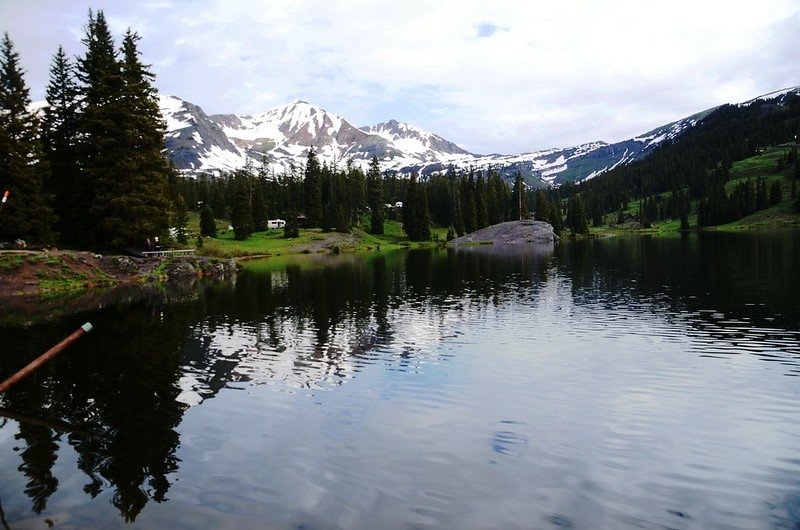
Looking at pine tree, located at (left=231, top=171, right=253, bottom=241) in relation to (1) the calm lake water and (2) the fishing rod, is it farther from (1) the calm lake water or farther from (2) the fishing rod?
(2) the fishing rod

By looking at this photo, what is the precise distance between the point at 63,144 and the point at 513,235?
357 ft

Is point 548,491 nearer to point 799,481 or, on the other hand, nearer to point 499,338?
point 799,481

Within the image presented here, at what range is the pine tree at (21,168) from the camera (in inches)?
2048

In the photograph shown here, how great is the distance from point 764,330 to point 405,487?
23.6 metres

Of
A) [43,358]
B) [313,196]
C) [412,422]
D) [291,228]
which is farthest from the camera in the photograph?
[313,196]

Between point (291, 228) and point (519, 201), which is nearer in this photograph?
point (291, 228)

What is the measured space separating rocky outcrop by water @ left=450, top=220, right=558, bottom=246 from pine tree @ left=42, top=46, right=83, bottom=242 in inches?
3699

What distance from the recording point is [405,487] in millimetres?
11680

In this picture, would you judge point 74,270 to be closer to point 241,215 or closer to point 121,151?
point 121,151

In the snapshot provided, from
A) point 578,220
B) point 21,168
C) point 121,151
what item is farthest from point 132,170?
point 578,220

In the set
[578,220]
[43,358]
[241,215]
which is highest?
[241,215]

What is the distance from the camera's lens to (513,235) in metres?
146

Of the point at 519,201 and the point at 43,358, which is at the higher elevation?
the point at 519,201

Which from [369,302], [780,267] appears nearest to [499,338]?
[369,302]
